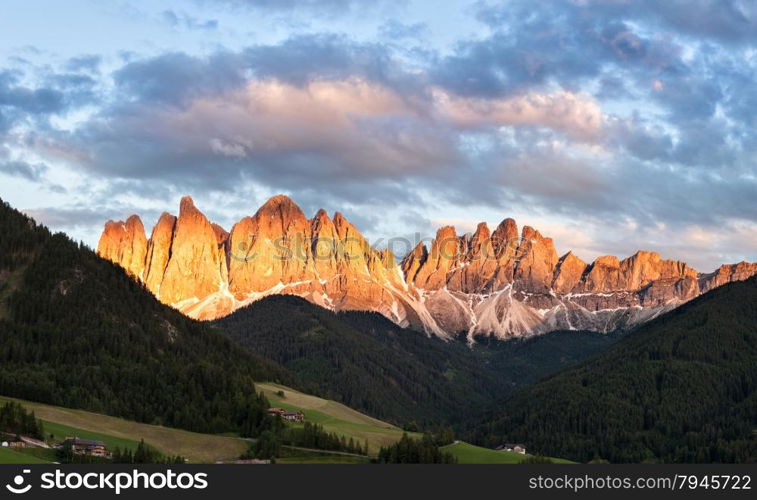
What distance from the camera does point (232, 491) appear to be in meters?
127

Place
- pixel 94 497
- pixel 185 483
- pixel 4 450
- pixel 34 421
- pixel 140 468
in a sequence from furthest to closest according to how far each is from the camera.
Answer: pixel 34 421
pixel 4 450
pixel 140 468
pixel 185 483
pixel 94 497

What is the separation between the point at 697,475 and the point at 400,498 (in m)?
53.7

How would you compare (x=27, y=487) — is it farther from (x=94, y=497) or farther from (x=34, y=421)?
(x=34, y=421)

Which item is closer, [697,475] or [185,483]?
[185,483]

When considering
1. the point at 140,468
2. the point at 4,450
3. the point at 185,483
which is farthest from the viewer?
the point at 4,450

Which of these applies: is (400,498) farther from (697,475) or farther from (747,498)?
(697,475)

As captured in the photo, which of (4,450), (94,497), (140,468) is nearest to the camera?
(94,497)

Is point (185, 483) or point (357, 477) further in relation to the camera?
point (357, 477)

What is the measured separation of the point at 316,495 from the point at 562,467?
4707 centimetres

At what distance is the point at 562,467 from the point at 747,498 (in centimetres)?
3041

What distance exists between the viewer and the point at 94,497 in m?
Result: 120

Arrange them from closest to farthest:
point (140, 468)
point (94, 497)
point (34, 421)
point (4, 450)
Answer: point (94, 497) < point (140, 468) < point (4, 450) < point (34, 421)

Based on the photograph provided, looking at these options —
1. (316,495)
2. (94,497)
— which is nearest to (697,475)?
(316,495)

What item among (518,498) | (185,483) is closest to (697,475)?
(518,498)
